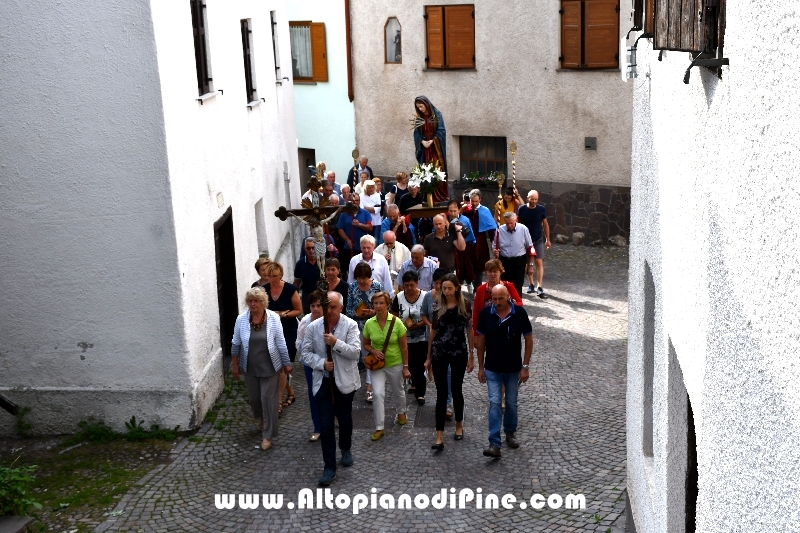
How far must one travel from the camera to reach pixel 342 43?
2359cm

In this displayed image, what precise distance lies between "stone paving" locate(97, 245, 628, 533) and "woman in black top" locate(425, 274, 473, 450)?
0.53 metres

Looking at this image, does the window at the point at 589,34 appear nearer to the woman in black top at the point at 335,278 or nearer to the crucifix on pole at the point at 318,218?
the crucifix on pole at the point at 318,218

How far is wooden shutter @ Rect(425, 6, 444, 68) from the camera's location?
21531mm

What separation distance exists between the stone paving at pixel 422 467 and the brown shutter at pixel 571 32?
8641 millimetres

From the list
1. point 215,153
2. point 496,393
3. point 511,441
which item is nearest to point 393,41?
point 215,153

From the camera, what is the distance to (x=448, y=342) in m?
10.0

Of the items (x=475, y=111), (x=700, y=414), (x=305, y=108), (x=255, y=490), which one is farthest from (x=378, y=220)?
(x=700, y=414)

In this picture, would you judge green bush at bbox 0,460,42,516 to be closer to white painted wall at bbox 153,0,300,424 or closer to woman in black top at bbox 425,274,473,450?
white painted wall at bbox 153,0,300,424

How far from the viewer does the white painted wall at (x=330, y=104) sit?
23.7 m

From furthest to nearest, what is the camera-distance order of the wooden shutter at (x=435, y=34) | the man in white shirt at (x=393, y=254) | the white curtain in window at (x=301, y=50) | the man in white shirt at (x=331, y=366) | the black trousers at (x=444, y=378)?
1. the white curtain in window at (x=301, y=50)
2. the wooden shutter at (x=435, y=34)
3. the man in white shirt at (x=393, y=254)
4. the black trousers at (x=444, y=378)
5. the man in white shirt at (x=331, y=366)

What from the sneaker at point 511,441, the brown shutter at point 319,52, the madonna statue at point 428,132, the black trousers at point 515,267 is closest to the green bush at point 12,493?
the sneaker at point 511,441

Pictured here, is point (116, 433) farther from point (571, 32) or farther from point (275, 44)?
point (571, 32)

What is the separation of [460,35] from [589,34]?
294cm

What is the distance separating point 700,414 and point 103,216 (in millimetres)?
7706
